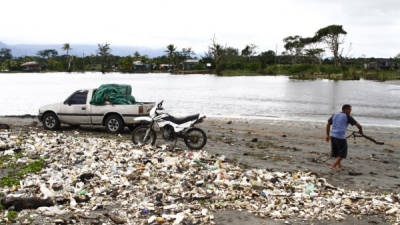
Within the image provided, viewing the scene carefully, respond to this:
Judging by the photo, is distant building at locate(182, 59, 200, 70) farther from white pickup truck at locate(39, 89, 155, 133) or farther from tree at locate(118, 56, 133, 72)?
white pickup truck at locate(39, 89, 155, 133)

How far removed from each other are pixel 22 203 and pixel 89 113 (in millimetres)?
8411

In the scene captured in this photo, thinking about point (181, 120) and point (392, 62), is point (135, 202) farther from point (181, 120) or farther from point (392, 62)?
point (392, 62)

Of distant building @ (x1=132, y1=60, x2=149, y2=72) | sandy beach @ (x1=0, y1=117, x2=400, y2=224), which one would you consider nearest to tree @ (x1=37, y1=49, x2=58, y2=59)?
distant building @ (x1=132, y1=60, x2=149, y2=72)

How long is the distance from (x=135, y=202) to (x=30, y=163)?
3.57 meters

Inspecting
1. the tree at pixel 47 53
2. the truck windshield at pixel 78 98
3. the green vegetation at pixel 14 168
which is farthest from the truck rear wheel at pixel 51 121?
the tree at pixel 47 53

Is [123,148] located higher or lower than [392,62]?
lower

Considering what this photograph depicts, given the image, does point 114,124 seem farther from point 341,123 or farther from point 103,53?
A: point 103,53

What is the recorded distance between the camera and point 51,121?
51.7ft

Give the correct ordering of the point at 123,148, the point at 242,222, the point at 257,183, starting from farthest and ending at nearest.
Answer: the point at 123,148 < the point at 257,183 < the point at 242,222

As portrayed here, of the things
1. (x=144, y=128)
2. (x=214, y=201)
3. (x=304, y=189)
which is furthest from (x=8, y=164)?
(x=304, y=189)

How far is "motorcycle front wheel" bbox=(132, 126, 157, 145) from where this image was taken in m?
11.9

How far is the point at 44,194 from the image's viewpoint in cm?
750

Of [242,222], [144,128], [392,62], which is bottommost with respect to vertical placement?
[242,222]

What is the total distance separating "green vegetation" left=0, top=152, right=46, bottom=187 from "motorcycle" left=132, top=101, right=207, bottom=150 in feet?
10.6
